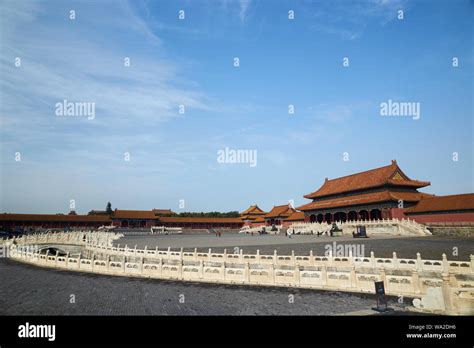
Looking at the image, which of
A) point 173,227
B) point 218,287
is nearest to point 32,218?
point 173,227

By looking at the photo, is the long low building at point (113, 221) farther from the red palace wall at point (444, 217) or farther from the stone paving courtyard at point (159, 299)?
the stone paving courtyard at point (159, 299)

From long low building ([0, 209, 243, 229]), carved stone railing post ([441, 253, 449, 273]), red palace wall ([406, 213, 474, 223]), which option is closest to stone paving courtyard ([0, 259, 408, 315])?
carved stone railing post ([441, 253, 449, 273])

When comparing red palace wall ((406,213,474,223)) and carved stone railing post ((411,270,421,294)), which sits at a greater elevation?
red palace wall ((406,213,474,223))

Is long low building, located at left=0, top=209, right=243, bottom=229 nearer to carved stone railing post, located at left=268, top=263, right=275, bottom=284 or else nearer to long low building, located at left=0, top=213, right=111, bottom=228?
long low building, located at left=0, top=213, right=111, bottom=228

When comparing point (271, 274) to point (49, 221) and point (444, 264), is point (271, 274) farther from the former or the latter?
point (49, 221)

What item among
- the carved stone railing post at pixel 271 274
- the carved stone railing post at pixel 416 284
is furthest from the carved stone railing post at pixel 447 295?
the carved stone railing post at pixel 271 274

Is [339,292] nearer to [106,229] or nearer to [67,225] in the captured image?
[106,229]

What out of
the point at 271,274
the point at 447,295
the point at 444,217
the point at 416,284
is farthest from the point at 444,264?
the point at 444,217

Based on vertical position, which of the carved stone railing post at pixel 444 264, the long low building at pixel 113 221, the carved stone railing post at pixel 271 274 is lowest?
the long low building at pixel 113 221

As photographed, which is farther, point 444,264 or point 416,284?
point 444,264

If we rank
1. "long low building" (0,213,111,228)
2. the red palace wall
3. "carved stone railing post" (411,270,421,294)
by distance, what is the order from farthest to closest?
"long low building" (0,213,111,228), the red palace wall, "carved stone railing post" (411,270,421,294)

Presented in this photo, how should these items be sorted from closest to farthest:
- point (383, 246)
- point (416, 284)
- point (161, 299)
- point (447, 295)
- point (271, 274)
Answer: point (447, 295)
point (416, 284)
point (161, 299)
point (271, 274)
point (383, 246)

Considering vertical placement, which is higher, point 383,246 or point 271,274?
point 271,274
